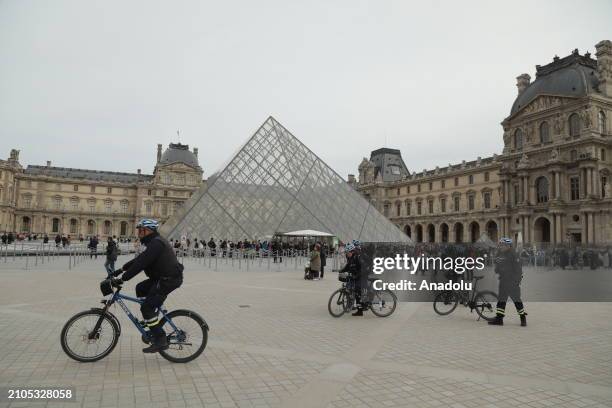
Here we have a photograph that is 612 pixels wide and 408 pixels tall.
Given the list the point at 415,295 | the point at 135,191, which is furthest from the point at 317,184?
the point at 135,191

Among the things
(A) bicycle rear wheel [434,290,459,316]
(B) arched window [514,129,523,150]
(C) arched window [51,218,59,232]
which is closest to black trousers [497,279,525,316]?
(A) bicycle rear wheel [434,290,459,316]

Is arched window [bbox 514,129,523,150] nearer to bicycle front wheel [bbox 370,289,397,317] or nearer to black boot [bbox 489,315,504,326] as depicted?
black boot [bbox 489,315,504,326]

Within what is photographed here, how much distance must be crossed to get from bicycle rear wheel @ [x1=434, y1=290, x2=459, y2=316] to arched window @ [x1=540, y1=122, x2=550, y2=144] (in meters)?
39.0

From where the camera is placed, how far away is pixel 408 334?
20.9ft

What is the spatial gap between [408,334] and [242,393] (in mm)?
3248

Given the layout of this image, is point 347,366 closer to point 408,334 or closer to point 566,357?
point 408,334

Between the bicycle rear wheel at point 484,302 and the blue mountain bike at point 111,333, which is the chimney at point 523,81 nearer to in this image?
the bicycle rear wheel at point 484,302

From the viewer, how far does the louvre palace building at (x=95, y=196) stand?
225 ft

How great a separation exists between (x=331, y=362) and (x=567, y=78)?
44.3 meters

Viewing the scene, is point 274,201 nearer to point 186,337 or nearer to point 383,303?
point 383,303

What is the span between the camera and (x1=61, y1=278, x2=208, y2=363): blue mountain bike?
15.1ft

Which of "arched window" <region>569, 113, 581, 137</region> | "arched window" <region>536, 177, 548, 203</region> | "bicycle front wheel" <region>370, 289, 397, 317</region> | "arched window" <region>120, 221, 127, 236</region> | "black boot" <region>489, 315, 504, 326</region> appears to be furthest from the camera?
"arched window" <region>120, 221, 127, 236</region>

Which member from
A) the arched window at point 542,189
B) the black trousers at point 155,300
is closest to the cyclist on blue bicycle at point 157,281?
the black trousers at point 155,300

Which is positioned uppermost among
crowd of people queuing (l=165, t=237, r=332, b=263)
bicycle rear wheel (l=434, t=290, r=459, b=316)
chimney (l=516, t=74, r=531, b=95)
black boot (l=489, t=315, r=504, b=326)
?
chimney (l=516, t=74, r=531, b=95)
